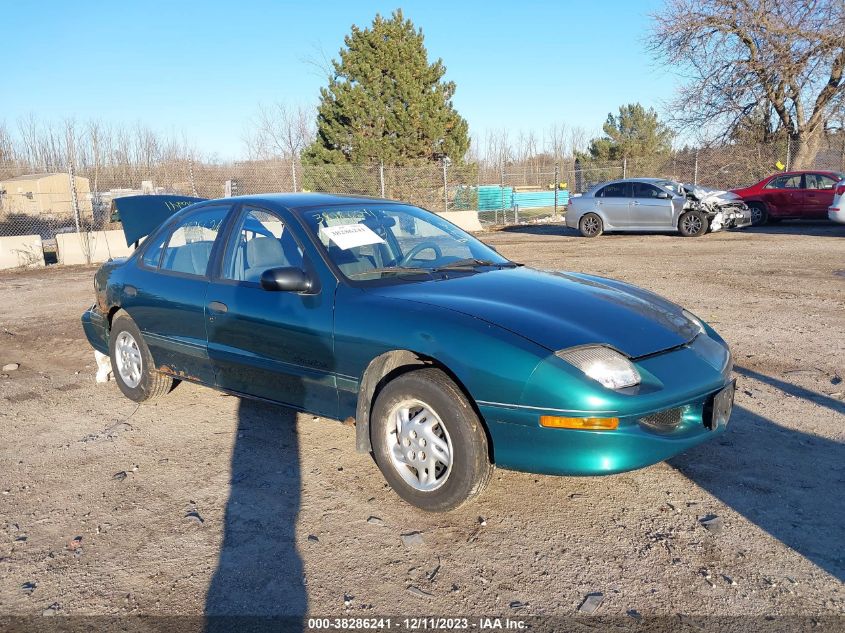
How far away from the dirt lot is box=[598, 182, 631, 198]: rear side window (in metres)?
12.4

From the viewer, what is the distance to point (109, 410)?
528cm

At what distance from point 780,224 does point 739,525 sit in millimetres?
18473

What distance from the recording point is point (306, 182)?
2197 centimetres

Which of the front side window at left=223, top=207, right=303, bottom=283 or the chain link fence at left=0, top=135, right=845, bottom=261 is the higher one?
the chain link fence at left=0, top=135, right=845, bottom=261

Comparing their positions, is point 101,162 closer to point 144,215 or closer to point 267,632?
point 144,215

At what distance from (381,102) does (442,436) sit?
21331mm

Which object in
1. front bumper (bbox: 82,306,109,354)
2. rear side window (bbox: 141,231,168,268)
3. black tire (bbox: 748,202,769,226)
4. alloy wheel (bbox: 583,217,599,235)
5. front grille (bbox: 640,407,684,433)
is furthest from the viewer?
black tire (bbox: 748,202,769,226)

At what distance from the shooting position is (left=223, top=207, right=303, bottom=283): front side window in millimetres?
4199

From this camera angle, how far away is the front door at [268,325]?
385 cm

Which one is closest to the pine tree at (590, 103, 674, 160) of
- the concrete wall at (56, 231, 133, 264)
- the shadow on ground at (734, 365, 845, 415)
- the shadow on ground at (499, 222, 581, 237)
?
the shadow on ground at (499, 222, 581, 237)

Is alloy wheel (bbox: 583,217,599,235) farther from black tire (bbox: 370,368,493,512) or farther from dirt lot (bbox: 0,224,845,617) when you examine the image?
black tire (bbox: 370,368,493,512)

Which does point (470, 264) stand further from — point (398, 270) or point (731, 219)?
point (731, 219)

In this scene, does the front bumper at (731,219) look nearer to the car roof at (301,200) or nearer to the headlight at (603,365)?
the car roof at (301,200)

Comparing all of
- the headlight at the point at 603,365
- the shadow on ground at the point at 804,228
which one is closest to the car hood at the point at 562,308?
the headlight at the point at 603,365
